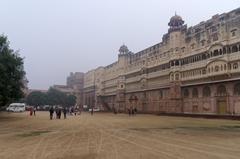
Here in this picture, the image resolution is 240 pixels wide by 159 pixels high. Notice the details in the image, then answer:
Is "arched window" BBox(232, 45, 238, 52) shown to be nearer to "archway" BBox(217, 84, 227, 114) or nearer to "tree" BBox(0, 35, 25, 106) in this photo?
"archway" BBox(217, 84, 227, 114)

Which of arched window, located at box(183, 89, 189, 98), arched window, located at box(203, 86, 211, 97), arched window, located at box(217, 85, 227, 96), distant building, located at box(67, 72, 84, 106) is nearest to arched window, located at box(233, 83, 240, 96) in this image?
arched window, located at box(217, 85, 227, 96)

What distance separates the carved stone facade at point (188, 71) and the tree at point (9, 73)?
29872mm

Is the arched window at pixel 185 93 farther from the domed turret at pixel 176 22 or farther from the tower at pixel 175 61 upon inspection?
the domed turret at pixel 176 22

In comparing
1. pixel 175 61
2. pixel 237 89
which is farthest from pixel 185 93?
pixel 237 89

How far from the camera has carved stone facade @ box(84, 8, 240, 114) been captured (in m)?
44.3

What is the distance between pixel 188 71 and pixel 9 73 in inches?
1258

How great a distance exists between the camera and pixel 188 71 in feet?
176

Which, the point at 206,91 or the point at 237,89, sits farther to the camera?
the point at 206,91

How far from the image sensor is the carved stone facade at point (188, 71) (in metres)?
44.3

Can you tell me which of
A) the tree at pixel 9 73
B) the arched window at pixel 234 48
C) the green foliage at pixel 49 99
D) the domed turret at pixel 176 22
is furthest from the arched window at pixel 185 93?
the green foliage at pixel 49 99

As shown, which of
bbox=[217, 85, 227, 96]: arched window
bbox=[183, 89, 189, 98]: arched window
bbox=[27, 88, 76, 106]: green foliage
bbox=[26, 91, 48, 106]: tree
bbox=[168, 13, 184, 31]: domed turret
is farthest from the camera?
bbox=[27, 88, 76, 106]: green foliage

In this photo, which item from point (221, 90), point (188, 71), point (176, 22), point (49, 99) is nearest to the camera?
point (221, 90)

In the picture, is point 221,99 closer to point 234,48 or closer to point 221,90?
point 221,90

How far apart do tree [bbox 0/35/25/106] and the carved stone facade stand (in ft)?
98.0
